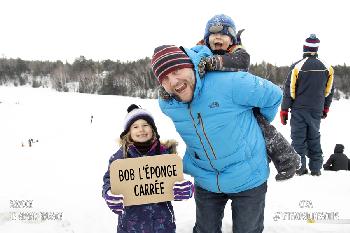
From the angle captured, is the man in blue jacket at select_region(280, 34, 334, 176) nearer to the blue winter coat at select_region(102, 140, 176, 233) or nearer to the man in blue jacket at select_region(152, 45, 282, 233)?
the man in blue jacket at select_region(152, 45, 282, 233)

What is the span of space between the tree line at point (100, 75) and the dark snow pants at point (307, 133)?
2932 centimetres

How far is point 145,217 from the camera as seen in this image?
267 centimetres

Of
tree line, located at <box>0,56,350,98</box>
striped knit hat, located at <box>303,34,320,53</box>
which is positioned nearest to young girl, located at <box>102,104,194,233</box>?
striped knit hat, located at <box>303,34,320,53</box>

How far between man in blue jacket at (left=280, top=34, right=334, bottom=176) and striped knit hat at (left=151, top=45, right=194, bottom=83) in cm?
369

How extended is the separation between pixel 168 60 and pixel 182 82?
0.15 meters

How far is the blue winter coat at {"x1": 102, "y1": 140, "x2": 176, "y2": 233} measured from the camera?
8.75ft

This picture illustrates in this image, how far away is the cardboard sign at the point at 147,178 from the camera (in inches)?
101

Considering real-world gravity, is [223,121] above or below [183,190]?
above

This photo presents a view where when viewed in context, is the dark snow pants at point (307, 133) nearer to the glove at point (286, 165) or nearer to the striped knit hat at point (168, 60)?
the glove at point (286, 165)

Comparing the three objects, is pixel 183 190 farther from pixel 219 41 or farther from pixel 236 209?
pixel 219 41

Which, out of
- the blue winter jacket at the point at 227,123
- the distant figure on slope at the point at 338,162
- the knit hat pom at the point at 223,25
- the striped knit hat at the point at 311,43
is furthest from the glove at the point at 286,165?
the distant figure on slope at the point at 338,162

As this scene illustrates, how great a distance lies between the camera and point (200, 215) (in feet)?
9.12

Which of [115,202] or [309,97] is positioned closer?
[115,202]

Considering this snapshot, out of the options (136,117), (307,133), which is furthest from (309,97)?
(136,117)
